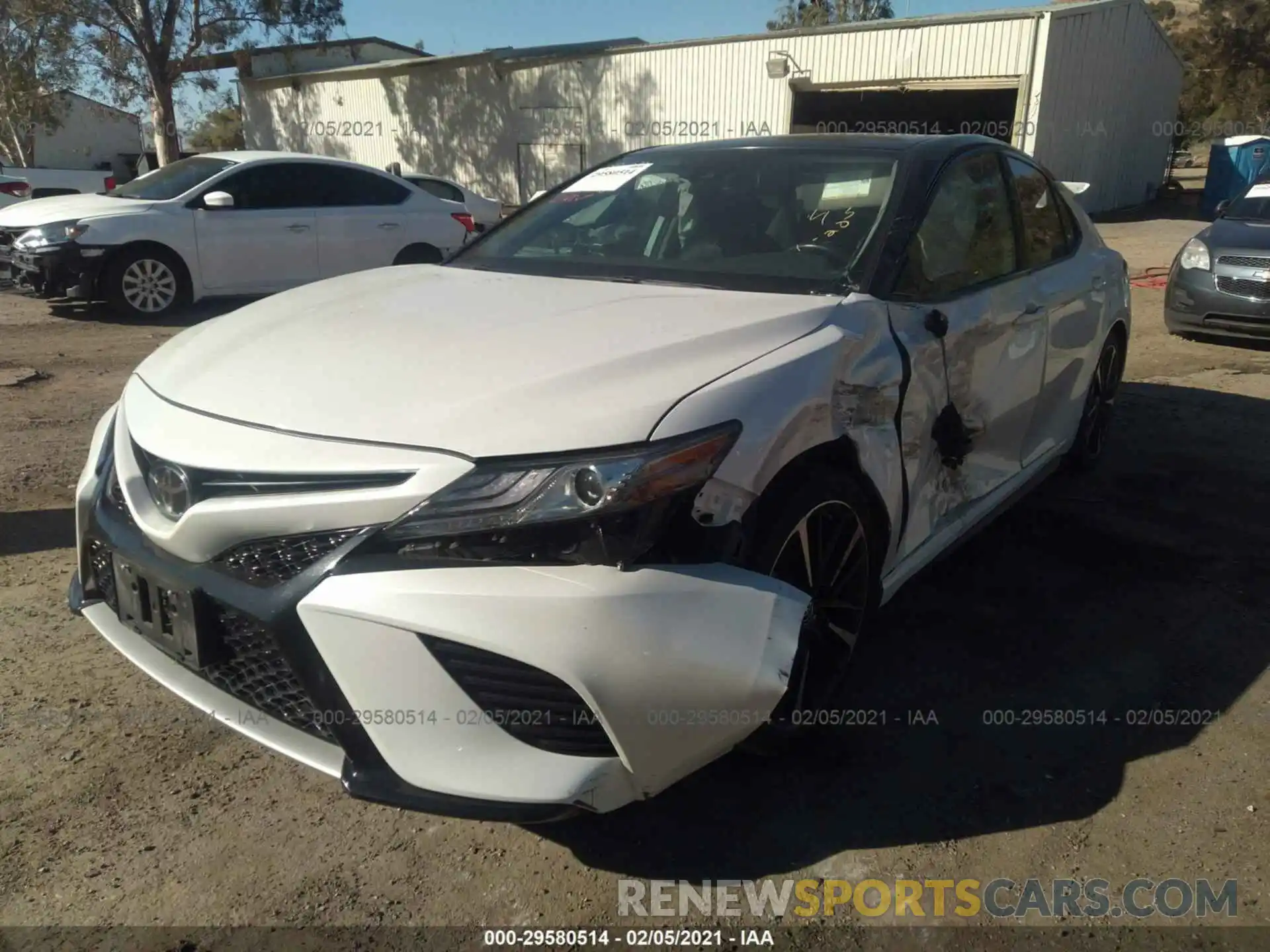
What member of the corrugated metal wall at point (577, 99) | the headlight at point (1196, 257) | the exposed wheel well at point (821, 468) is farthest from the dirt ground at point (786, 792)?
the corrugated metal wall at point (577, 99)

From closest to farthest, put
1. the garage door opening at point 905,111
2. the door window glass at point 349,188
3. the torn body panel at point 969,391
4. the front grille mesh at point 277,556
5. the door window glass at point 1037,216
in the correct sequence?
the front grille mesh at point 277,556
the torn body panel at point 969,391
the door window glass at point 1037,216
the door window glass at point 349,188
the garage door opening at point 905,111

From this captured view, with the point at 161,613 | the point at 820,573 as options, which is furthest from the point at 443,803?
the point at 820,573

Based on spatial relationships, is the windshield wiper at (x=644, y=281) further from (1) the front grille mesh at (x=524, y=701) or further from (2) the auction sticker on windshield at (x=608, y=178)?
(1) the front grille mesh at (x=524, y=701)

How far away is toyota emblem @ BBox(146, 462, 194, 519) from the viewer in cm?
214

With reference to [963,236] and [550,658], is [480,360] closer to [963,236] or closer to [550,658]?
[550,658]

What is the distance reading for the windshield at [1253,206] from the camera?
921cm

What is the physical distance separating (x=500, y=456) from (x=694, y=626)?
0.49 meters

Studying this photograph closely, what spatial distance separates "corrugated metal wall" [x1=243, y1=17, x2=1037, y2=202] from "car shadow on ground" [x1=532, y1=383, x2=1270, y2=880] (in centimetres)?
1664

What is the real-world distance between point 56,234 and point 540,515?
8128mm

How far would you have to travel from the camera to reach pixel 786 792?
100 inches

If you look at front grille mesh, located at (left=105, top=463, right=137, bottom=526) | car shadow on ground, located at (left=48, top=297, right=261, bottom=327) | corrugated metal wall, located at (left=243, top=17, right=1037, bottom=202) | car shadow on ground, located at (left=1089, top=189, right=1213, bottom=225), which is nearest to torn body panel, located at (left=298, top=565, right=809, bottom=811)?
front grille mesh, located at (left=105, top=463, right=137, bottom=526)

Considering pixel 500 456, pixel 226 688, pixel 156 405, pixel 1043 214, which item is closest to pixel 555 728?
pixel 500 456

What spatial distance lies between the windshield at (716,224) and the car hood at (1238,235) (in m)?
6.81
